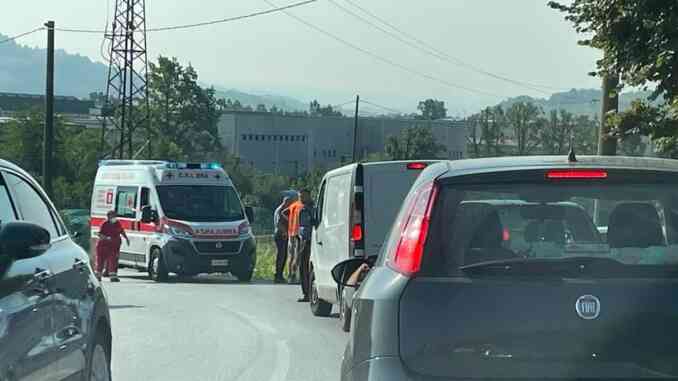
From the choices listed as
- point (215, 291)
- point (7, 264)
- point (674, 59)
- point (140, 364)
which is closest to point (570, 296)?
point (7, 264)

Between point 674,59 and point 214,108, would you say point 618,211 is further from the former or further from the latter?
point 214,108

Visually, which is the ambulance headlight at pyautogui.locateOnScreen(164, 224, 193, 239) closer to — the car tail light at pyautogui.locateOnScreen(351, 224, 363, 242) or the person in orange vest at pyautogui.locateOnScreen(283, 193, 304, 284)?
the person in orange vest at pyautogui.locateOnScreen(283, 193, 304, 284)

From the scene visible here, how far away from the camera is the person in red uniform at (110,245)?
2606 centimetres

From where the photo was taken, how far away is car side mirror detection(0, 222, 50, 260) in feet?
17.3

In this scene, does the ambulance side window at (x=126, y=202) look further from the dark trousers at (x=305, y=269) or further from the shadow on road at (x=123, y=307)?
the shadow on road at (x=123, y=307)

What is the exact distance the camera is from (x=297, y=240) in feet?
72.7

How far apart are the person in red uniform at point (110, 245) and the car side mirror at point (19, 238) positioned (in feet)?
68.0

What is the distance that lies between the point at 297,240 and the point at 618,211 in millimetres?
17070

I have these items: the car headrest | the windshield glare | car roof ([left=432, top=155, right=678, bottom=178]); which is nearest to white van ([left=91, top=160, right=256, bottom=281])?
car roof ([left=432, top=155, right=678, bottom=178])

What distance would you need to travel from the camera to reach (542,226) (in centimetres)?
532

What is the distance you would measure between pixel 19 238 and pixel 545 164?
7.74ft

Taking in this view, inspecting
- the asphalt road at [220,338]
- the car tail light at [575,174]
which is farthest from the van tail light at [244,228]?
the car tail light at [575,174]

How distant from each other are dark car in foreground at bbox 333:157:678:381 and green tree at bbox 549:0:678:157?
9675mm

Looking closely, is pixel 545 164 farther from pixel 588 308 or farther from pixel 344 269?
pixel 344 269
